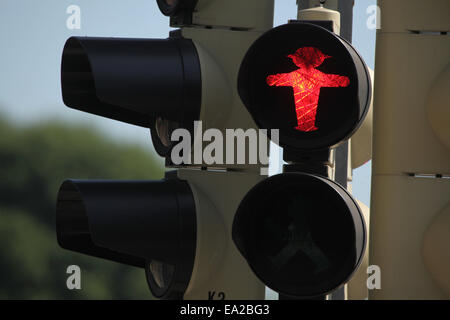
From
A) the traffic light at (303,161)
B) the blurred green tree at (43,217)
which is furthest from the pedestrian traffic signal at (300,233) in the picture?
the blurred green tree at (43,217)

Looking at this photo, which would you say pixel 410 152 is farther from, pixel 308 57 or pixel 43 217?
pixel 43 217

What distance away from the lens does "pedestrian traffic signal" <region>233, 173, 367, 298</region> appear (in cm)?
394

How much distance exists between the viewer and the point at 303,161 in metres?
4.08

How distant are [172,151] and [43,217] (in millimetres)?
24527

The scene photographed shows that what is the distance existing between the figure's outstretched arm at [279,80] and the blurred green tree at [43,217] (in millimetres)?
22286

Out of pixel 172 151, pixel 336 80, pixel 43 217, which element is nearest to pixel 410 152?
pixel 336 80

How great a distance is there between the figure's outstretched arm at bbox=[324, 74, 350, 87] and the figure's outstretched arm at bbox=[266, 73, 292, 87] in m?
0.15

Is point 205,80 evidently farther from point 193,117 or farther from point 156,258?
point 156,258

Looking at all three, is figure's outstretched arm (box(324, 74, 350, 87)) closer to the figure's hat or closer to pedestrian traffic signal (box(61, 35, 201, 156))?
the figure's hat

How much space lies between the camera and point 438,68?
450 cm

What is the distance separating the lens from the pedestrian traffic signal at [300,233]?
3.94m

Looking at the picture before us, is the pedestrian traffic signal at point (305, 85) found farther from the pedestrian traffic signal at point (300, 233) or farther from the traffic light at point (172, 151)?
the traffic light at point (172, 151)

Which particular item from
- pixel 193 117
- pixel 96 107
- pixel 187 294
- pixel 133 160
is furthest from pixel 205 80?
pixel 133 160
